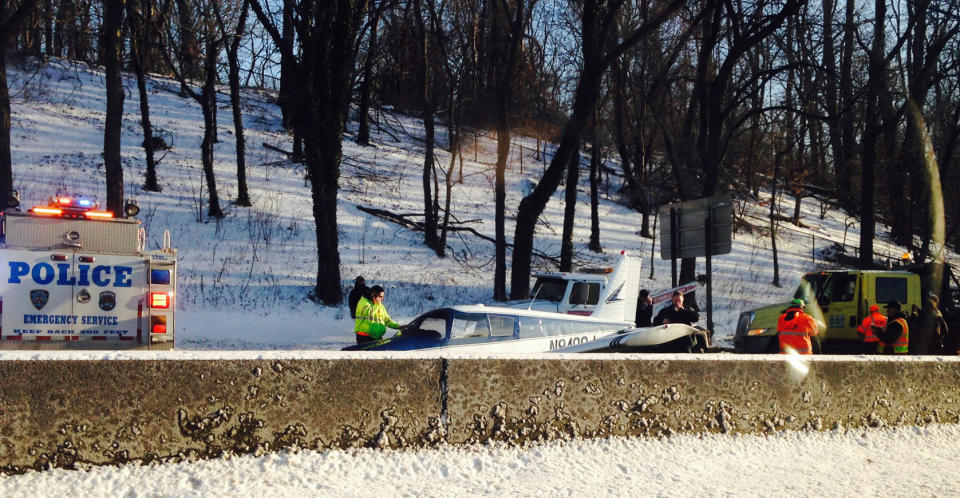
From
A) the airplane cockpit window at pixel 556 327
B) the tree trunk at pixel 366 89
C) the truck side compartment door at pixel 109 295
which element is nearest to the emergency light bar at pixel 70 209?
the truck side compartment door at pixel 109 295

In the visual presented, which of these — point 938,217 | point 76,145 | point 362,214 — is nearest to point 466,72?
point 362,214

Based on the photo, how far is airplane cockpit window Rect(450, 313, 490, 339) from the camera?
1042cm

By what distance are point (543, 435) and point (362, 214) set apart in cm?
2405

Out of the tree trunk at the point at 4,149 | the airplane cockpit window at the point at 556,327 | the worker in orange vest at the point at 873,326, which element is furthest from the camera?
the tree trunk at the point at 4,149

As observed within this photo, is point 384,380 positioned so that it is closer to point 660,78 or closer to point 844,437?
point 844,437

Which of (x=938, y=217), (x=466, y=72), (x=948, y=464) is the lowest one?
(x=948, y=464)

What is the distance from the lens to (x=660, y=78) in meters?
31.7

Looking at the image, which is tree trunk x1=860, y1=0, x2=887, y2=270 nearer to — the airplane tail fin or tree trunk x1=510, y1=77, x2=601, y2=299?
tree trunk x1=510, y1=77, x2=601, y2=299

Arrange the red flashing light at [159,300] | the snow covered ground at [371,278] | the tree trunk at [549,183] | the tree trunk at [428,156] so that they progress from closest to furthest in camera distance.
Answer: the snow covered ground at [371,278]
the red flashing light at [159,300]
the tree trunk at [549,183]
the tree trunk at [428,156]

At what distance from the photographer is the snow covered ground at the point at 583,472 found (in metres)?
4.69

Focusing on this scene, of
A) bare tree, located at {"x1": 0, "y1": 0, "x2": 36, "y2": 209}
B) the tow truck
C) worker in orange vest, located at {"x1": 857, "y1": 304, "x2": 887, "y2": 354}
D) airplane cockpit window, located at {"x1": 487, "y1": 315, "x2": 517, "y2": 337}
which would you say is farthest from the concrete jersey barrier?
bare tree, located at {"x1": 0, "y1": 0, "x2": 36, "y2": 209}

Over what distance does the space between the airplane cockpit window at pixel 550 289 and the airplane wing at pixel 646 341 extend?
16.7 feet

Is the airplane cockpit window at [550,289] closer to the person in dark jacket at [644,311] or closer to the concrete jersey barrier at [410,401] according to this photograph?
the person in dark jacket at [644,311]

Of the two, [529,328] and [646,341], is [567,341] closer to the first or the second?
[529,328]
